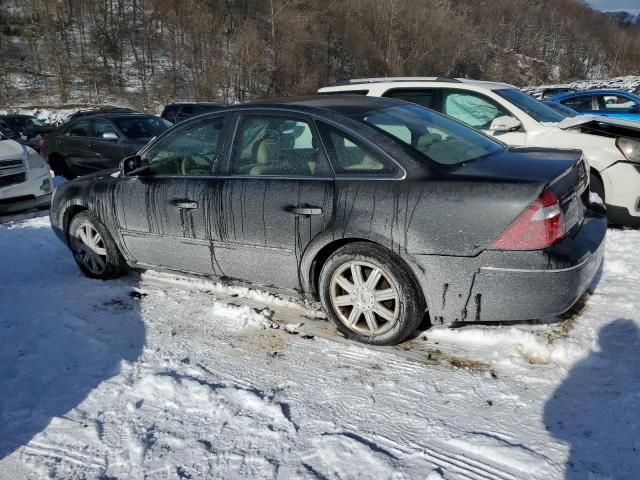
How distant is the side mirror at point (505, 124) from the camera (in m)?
5.99

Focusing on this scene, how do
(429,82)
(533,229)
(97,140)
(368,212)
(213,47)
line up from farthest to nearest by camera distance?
(213,47) < (97,140) < (429,82) < (368,212) < (533,229)

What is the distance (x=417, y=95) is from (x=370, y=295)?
13.2ft

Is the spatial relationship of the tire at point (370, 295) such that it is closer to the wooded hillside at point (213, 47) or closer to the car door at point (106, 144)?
the car door at point (106, 144)

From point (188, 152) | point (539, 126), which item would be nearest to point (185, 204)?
point (188, 152)

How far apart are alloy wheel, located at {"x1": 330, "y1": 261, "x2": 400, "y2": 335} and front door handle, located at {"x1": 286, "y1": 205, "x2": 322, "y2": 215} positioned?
39 cm

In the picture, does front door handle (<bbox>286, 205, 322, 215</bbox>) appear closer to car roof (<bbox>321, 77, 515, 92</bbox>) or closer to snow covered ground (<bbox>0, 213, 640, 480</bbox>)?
snow covered ground (<bbox>0, 213, 640, 480</bbox>)

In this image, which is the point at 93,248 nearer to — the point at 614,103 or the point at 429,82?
the point at 429,82

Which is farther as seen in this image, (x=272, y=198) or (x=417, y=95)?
(x=417, y=95)

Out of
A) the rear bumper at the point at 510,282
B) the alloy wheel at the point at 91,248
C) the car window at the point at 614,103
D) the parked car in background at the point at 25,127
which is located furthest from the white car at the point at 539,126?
the parked car in background at the point at 25,127

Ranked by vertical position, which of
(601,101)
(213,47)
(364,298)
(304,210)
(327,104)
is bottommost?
(364,298)

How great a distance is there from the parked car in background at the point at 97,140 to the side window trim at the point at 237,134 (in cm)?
635

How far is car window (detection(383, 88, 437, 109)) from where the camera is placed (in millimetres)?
6582

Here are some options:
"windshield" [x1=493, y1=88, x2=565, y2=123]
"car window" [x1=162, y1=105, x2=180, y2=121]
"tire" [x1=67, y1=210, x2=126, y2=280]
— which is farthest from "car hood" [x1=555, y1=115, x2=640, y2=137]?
"car window" [x1=162, y1=105, x2=180, y2=121]

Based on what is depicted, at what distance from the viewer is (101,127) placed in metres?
10.5
